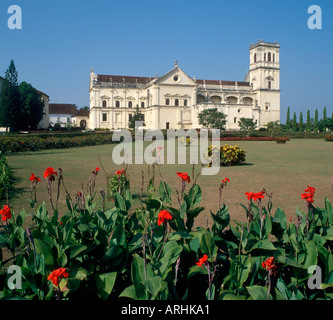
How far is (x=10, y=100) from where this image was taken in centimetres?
3772

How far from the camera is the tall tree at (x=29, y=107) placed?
134 feet

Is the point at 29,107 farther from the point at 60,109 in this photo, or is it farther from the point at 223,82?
the point at 223,82

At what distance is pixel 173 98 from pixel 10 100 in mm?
26364

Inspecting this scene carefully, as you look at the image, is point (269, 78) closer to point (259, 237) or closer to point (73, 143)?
point (73, 143)

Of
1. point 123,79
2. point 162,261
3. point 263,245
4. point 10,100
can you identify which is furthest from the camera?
point 123,79

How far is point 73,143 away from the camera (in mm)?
24625

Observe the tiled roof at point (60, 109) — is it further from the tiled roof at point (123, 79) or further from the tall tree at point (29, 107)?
the tall tree at point (29, 107)

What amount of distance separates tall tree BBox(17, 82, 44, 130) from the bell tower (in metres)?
40.9

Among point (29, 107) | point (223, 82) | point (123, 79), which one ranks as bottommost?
point (29, 107)

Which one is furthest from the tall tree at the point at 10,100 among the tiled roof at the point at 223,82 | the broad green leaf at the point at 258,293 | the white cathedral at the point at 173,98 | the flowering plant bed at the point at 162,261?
the broad green leaf at the point at 258,293

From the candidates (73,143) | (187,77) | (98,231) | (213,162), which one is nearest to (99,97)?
(187,77)

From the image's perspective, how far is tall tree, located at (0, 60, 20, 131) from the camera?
1489 inches

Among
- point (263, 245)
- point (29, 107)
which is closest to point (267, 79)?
point (29, 107)
